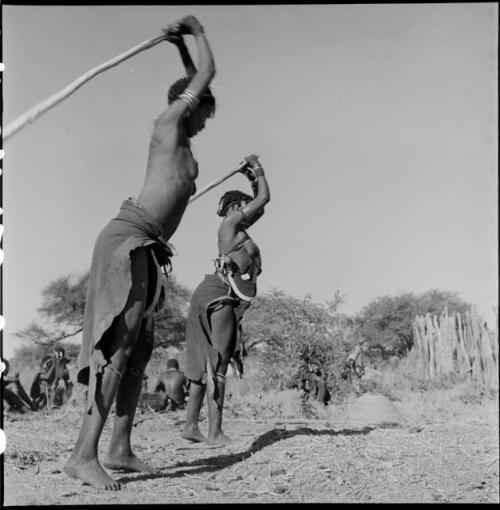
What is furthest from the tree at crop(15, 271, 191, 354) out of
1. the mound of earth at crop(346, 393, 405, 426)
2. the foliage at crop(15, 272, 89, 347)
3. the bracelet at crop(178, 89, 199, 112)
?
the bracelet at crop(178, 89, 199, 112)

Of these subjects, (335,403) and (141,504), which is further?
(335,403)

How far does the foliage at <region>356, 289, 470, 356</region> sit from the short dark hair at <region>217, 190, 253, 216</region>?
9.05 metres

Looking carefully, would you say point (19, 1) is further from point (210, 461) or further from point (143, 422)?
point (143, 422)

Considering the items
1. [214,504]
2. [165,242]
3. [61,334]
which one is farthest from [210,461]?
[61,334]

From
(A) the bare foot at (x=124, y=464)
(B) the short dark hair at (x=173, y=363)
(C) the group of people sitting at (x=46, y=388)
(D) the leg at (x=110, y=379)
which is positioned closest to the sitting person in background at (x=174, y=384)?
(B) the short dark hair at (x=173, y=363)

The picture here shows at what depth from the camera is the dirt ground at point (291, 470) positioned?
314cm

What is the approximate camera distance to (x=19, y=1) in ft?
11.0

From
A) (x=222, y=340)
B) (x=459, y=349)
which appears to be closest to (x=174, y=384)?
(x=222, y=340)

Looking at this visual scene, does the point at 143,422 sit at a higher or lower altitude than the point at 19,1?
lower

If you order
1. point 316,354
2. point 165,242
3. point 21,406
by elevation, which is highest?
point 165,242

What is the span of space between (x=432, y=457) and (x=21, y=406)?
706 centimetres

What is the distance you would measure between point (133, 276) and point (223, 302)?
2.10 metres

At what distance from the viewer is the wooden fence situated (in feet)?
40.7

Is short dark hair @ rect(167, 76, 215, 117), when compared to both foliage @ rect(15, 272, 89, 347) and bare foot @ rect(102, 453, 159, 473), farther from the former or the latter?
foliage @ rect(15, 272, 89, 347)
